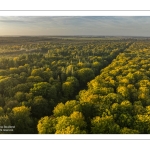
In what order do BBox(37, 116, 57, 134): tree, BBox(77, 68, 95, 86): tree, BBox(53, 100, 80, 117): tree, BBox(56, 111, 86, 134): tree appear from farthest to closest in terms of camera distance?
BBox(77, 68, 95, 86): tree → BBox(53, 100, 80, 117): tree → BBox(37, 116, 57, 134): tree → BBox(56, 111, 86, 134): tree

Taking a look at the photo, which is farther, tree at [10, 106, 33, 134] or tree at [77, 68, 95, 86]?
tree at [77, 68, 95, 86]

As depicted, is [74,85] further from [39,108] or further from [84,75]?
[39,108]

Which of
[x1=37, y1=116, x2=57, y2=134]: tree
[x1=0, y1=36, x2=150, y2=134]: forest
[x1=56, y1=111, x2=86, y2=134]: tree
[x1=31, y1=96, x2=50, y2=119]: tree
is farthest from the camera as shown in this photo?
[x1=31, y1=96, x2=50, y2=119]: tree

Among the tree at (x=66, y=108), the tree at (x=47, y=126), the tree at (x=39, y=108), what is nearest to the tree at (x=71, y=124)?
the tree at (x=47, y=126)

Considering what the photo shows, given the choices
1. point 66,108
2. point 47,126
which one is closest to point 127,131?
point 66,108

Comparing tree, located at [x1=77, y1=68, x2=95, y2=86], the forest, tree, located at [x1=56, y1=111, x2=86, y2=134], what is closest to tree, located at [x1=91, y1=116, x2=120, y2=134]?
the forest

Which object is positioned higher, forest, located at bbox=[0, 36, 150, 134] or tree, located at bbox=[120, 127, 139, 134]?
forest, located at bbox=[0, 36, 150, 134]

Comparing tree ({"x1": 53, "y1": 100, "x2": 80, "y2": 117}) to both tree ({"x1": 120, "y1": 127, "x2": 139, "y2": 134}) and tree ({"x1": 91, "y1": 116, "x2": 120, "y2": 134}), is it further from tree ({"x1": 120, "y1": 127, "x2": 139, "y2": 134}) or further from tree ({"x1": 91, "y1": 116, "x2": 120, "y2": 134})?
tree ({"x1": 120, "y1": 127, "x2": 139, "y2": 134})
